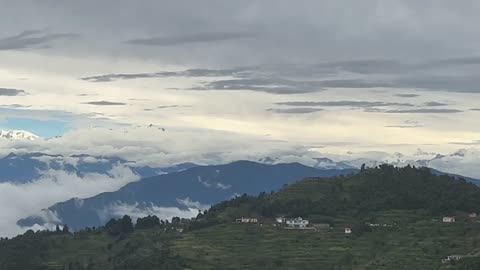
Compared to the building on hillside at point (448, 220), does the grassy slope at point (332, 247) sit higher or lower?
lower

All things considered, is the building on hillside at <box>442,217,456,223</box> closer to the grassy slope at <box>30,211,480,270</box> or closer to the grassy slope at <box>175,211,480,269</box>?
the grassy slope at <box>30,211,480,270</box>

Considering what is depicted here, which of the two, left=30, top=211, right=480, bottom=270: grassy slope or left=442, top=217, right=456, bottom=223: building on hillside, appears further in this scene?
left=442, top=217, right=456, bottom=223: building on hillside

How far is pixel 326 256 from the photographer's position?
166750 mm

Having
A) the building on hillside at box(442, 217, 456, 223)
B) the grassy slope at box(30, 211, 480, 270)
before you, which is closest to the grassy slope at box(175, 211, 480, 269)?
the grassy slope at box(30, 211, 480, 270)

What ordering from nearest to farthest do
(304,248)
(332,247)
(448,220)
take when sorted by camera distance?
(332,247), (304,248), (448,220)

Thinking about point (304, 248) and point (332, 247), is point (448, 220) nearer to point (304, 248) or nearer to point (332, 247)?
point (332, 247)

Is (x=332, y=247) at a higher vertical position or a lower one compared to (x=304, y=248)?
higher

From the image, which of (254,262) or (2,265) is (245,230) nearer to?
(254,262)

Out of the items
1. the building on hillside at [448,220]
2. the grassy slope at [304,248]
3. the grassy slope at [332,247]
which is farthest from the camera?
the building on hillside at [448,220]

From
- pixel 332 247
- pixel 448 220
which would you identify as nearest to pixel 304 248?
pixel 332 247

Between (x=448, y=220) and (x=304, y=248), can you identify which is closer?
(x=304, y=248)

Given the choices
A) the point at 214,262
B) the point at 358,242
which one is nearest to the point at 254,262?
the point at 214,262

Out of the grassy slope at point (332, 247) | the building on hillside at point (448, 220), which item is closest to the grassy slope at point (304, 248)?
the grassy slope at point (332, 247)

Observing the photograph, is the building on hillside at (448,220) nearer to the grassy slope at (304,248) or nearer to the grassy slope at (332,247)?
the grassy slope at (304,248)
